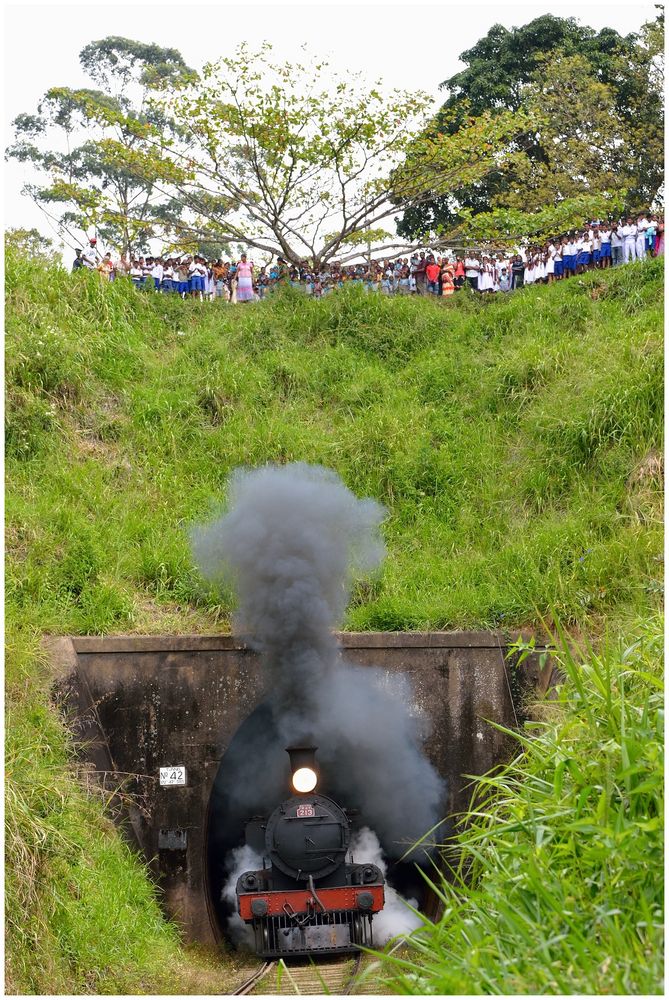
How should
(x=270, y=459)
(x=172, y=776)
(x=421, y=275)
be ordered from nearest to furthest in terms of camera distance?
1. (x=172, y=776)
2. (x=270, y=459)
3. (x=421, y=275)

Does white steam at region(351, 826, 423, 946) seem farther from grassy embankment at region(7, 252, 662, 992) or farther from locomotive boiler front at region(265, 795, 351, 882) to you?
grassy embankment at region(7, 252, 662, 992)

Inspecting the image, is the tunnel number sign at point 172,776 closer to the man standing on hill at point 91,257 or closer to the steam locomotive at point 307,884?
the steam locomotive at point 307,884

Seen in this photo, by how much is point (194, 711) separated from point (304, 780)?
4.63 feet

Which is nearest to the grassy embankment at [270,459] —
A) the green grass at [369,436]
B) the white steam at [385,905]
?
the green grass at [369,436]

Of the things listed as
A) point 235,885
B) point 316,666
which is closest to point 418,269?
point 316,666

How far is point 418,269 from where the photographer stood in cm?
1995

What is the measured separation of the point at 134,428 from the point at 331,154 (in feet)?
22.8

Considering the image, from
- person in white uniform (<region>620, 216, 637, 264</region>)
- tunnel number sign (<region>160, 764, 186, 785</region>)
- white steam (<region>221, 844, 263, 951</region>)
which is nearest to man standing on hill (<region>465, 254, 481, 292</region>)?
person in white uniform (<region>620, 216, 637, 264</region>)

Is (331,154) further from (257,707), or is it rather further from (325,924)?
(325,924)

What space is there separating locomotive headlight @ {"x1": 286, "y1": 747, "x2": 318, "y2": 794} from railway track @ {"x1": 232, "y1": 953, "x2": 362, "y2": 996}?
5.55 ft

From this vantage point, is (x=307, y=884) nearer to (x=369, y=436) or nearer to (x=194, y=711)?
(x=194, y=711)

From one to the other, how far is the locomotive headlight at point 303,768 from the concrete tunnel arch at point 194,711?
743 mm

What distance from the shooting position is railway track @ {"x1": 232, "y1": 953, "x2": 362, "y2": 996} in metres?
9.18

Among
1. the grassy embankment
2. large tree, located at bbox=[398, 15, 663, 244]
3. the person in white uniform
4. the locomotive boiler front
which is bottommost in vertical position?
the locomotive boiler front
